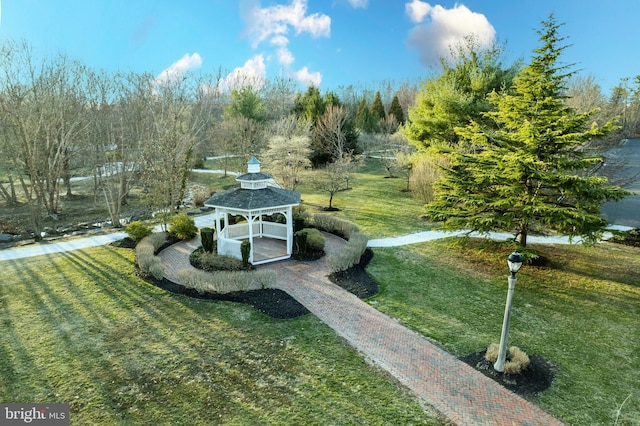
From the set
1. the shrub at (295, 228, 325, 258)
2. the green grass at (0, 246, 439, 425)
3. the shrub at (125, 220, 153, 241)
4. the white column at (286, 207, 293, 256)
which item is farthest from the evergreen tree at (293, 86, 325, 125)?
the green grass at (0, 246, 439, 425)

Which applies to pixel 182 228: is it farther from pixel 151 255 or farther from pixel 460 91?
pixel 460 91

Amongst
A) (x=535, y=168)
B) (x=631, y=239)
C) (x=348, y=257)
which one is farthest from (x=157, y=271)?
(x=631, y=239)

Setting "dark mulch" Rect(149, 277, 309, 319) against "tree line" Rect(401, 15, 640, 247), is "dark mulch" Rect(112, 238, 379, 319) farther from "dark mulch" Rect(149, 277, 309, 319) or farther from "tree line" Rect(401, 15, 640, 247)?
"tree line" Rect(401, 15, 640, 247)

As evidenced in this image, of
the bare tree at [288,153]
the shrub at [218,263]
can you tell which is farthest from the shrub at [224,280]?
the bare tree at [288,153]

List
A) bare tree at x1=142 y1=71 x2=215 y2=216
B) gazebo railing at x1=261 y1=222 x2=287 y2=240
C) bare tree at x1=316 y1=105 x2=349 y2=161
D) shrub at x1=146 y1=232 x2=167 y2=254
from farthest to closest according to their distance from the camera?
bare tree at x1=316 y1=105 x2=349 y2=161 → bare tree at x1=142 y1=71 x2=215 y2=216 → gazebo railing at x1=261 y1=222 x2=287 y2=240 → shrub at x1=146 y1=232 x2=167 y2=254

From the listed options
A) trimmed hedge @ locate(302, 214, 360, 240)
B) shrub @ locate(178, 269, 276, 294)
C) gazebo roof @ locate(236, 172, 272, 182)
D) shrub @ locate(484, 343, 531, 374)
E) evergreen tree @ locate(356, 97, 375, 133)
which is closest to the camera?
shrub @ locate(484, 343, 531, 374)

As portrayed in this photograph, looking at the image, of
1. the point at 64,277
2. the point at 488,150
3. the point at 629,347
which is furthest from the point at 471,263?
the point at 64,277

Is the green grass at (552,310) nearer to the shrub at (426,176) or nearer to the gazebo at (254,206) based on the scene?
the gazebo at (254,206)
